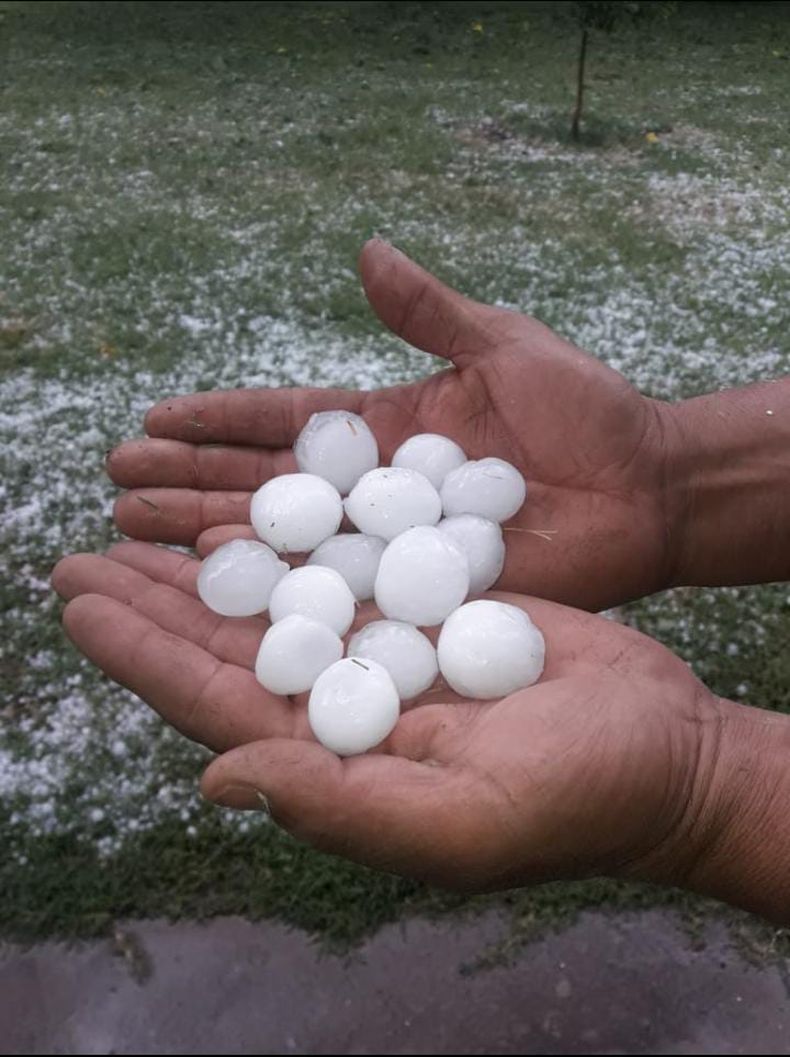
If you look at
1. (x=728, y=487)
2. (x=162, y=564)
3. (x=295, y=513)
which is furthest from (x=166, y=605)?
(x=728, y=487)

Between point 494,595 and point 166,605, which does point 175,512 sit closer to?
point 166,605

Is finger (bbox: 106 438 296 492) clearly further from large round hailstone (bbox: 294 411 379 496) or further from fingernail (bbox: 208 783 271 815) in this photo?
fingernail (bbox: 208 783 271 815)

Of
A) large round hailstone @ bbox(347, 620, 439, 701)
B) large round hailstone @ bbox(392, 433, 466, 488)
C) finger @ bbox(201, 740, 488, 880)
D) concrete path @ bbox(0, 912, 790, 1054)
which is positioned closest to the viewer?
finger @ bbox(201, 740, 488, 880)

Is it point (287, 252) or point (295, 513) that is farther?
point (287, 252)

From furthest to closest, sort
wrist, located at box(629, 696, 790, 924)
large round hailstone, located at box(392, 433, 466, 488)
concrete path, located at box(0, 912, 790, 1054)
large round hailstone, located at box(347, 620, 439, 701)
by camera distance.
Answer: large round hailstone, located at box(392, 433, 466, 488), concrete path, located at box(0, 912, 790, 1054), large round hailstone, located at box(347, 620, 439, 701), wrist, located at box(629, 696, 790, 924)

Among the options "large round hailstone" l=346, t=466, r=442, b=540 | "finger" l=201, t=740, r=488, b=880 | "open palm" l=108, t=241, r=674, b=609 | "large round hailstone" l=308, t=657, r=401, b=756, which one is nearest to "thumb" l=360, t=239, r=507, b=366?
"open palm" l=108, t=241, r=674, b=609

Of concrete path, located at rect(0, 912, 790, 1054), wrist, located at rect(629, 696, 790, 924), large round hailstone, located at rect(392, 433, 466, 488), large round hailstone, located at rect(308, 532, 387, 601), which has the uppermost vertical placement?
large round hailstone, located at rect(392, 433, 466, 488)
